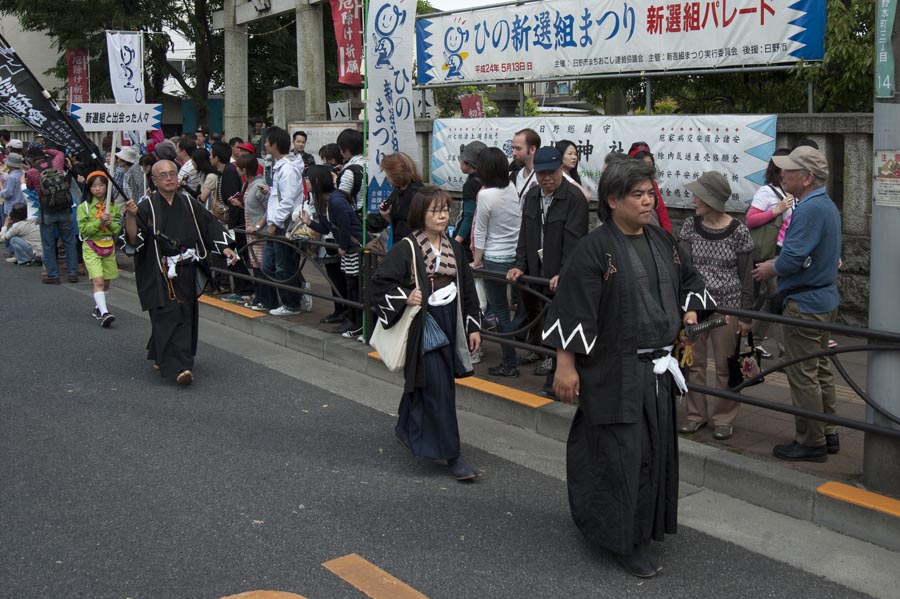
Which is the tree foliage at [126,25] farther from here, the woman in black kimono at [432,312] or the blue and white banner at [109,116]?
the woman in black kimono at [432,312]

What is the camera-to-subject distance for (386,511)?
4.96 meters

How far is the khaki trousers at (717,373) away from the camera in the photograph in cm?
564

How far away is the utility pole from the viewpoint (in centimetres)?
446

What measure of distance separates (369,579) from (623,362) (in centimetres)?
150

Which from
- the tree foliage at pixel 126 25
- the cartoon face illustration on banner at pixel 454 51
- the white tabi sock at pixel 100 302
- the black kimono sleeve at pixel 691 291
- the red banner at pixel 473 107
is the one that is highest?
the tree foliage at pixel 126 25

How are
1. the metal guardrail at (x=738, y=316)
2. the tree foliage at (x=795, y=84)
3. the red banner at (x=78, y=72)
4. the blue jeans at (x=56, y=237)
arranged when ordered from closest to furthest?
the metal guardrail at (x=738, y=316), the tree foliage at (x=795, y=84), the blue jeans at (x=56, y=237), the red banner at (x=78, y=72)

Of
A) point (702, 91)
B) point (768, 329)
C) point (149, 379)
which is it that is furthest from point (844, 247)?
point (149, 379)

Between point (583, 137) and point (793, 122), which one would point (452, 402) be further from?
point (583, 137)

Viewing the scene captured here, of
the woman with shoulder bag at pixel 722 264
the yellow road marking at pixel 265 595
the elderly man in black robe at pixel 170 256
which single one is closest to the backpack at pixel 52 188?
the elderly man in black robe at pixel 170 256

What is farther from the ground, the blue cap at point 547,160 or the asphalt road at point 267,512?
the blue cap at point 547,160

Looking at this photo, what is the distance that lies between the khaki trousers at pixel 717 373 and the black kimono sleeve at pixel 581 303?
1.71 m

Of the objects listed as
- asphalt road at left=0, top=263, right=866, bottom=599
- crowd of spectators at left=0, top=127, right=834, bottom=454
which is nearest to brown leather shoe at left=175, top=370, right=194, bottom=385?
asphalt road at left=0, top=263, right=866, bottom=599

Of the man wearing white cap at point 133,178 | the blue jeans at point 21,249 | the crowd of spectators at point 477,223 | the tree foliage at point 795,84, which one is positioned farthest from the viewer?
the blue jeans at point 21,249

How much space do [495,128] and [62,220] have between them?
6.21 metres
